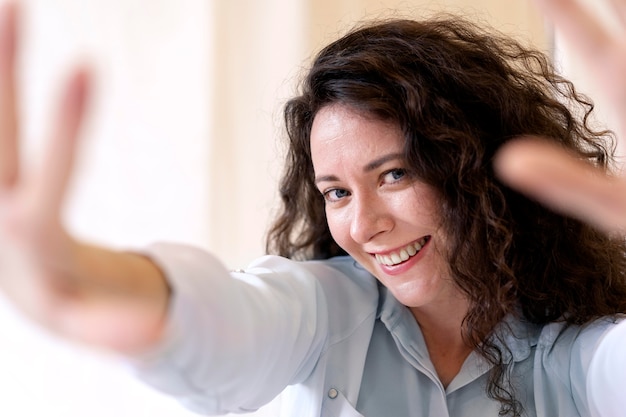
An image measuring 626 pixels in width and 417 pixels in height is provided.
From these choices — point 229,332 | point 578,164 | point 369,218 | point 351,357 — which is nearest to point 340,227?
point 369,218

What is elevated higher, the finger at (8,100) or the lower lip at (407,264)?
the finger at (8,100)

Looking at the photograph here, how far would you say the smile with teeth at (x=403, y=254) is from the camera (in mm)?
1131

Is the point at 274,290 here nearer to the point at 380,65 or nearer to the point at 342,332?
the point at 342,332

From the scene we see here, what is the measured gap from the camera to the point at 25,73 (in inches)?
54.4

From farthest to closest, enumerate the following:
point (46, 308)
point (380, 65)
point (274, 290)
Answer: point (380, 65)
point (274, 290)
point (46, 308)

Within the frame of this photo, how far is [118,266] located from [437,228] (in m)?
0.56

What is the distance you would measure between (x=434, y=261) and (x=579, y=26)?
1.80 ft

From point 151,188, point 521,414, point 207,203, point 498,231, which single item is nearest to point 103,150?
point 151,188

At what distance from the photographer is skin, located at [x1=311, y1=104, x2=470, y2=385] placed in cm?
111

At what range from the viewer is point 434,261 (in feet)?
3.75

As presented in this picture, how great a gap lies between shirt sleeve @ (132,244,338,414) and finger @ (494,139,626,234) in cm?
33

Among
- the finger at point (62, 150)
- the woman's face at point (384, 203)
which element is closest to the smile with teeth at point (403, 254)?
the woman's face at point (384, 203)

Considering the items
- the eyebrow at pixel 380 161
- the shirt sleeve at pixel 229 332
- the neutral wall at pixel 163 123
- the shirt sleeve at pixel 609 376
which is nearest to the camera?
the shirt sleeve at pixel 229 332

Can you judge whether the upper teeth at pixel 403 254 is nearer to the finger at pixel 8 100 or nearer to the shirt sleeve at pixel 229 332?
the shirt sleeve at pixel 229 332
